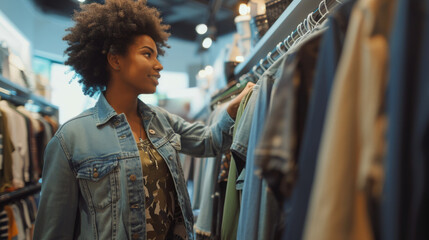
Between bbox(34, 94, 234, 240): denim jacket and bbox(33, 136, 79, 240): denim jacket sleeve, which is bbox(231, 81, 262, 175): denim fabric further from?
bbox(33, 136, 79, 240): denim jacket sleeve

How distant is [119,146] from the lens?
1.26 metres

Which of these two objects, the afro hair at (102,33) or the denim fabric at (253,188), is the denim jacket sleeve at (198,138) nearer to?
the afro hair at (102,33)

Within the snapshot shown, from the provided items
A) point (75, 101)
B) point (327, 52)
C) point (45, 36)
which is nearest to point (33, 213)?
point (75, 101)

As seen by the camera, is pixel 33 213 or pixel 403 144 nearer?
pixel 403 144

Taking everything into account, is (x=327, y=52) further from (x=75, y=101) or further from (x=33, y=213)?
(x=75, y=101)

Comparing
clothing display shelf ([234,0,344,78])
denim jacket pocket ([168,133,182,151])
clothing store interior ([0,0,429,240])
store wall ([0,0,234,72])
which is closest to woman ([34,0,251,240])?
denim jacket pocket ([168,133,182,151])

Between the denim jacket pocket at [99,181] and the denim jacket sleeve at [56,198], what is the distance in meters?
0.05

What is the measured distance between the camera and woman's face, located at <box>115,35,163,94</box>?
54.0 inches

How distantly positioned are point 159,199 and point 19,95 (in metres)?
2.69

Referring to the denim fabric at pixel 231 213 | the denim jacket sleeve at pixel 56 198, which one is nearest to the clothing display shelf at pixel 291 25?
the denim fabric at pixel 231 213

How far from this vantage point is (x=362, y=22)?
50cm

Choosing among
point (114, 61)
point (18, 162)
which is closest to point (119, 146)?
point (114, 61)

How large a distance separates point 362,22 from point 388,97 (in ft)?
0.45

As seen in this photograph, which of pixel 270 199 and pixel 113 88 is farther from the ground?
pixel 113 88
